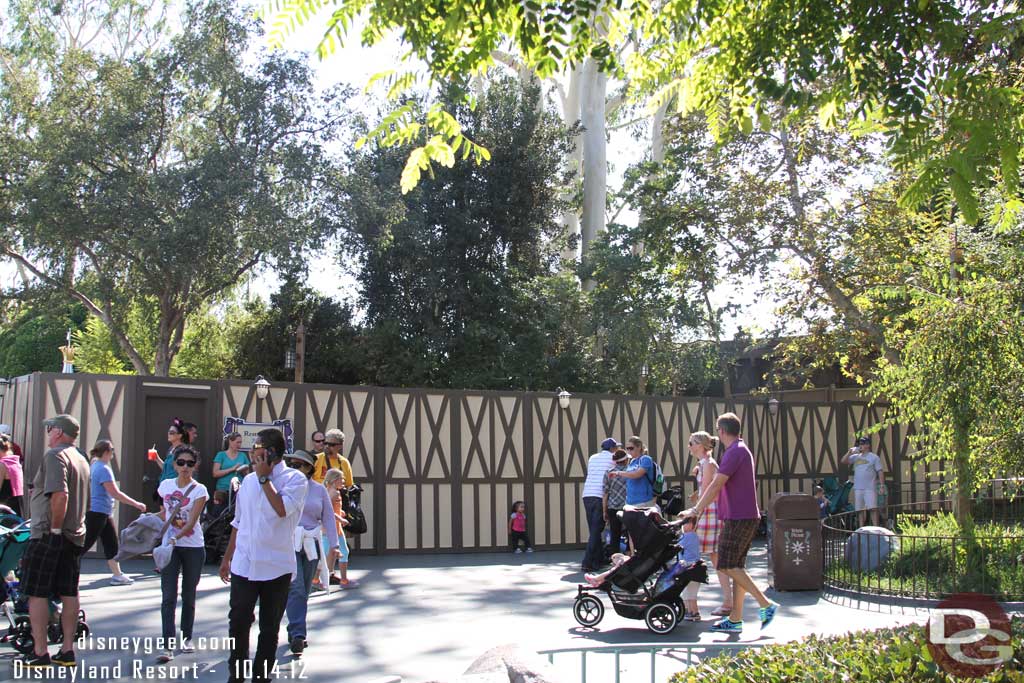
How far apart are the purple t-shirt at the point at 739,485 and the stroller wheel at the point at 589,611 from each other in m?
1.32

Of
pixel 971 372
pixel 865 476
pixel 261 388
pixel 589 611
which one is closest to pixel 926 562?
pixel 971 372

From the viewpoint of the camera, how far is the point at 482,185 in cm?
2620

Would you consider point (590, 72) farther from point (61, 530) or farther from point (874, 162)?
point (61, 530)

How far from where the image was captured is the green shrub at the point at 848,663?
3.88 m

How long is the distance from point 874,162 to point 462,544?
36.6 feet

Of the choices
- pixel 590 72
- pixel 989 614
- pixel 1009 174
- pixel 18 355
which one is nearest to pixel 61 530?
pixel 989 614

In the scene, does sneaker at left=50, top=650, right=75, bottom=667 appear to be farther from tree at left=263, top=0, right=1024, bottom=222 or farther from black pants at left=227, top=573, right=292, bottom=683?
tree at left=263, top=0, right=1024, bottom=222

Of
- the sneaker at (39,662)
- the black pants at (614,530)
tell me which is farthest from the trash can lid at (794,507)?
the sneaker at (39,662)

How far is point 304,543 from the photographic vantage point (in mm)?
7000

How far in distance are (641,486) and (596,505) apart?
3.34ft

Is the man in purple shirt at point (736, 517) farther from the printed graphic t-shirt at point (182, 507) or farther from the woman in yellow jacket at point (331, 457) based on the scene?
the woman in yellow jacket at point (331, 457)

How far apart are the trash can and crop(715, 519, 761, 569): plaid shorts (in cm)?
245

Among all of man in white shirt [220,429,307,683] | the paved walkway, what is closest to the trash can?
the paved walkway

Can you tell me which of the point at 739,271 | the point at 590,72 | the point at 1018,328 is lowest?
the point at 1018,328
